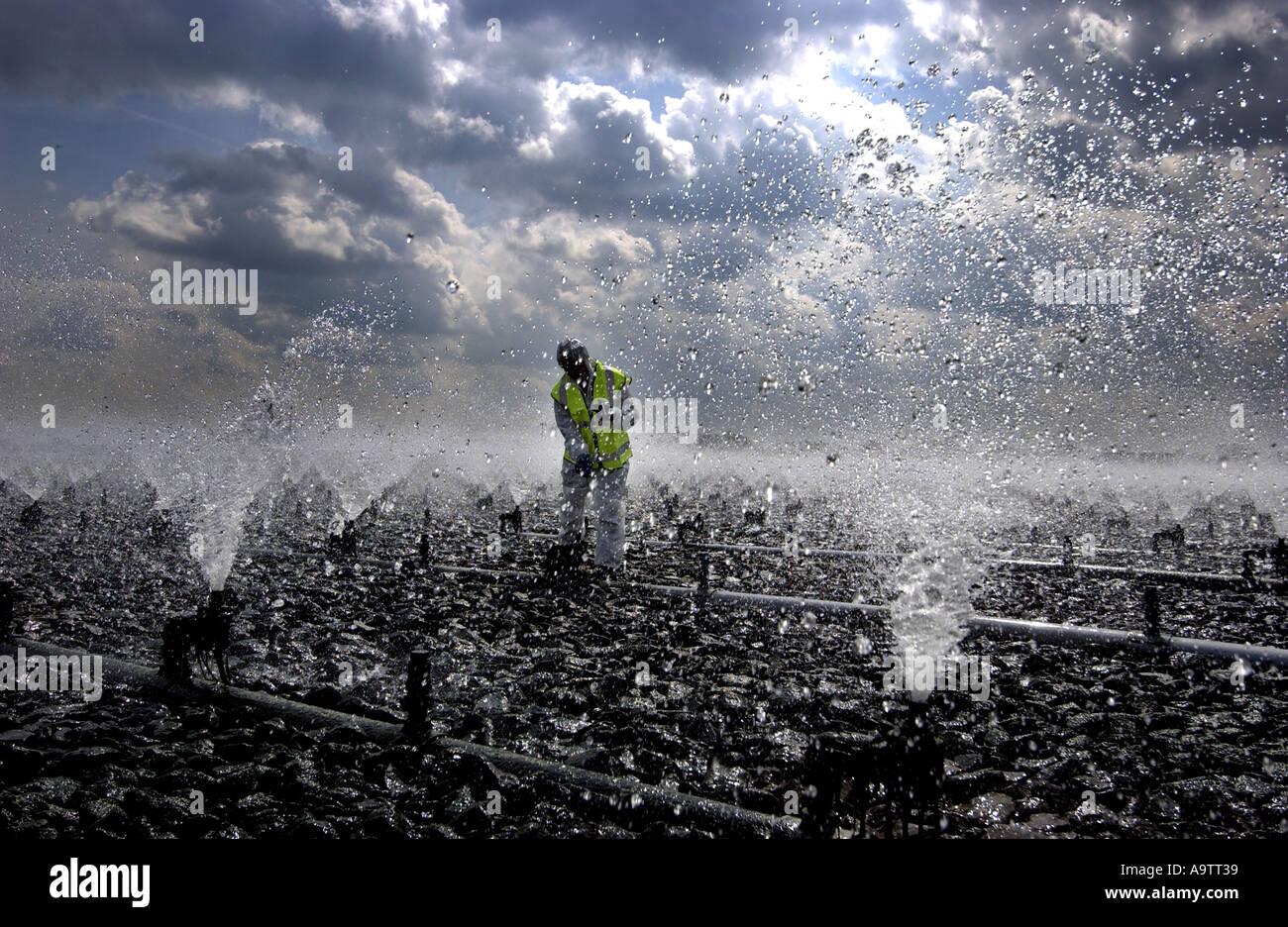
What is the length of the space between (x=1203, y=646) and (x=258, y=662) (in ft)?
31.8

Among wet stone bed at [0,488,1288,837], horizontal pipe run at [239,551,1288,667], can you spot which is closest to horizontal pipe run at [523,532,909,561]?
wet stone bed at [0,488,1288,837]

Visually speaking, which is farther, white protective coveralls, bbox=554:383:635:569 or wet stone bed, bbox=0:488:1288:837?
white protective coveralls, bbox=554:383:635:569

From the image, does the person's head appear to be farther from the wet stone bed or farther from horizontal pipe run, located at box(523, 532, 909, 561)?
horizontal pipe run, located at box(523, 532, 909, 561)

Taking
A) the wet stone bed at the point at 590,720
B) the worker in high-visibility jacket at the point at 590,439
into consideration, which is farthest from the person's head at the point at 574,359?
the wet stone bed at the point at 590,720

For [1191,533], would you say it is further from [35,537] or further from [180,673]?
[35,537]

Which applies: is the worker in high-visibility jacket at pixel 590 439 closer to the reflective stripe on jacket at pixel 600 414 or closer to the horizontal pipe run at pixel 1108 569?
the reflective stripe on jacket at pixel 600 414

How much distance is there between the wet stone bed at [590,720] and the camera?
371 cm

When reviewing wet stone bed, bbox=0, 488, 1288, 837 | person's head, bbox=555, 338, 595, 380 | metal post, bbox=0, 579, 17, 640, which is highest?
person's head, bbox=555, 338, 595, 380

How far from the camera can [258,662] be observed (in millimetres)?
6516

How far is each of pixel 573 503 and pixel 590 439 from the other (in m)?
1.14

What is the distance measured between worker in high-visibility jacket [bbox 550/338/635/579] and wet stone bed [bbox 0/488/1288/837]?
1502 millimetres

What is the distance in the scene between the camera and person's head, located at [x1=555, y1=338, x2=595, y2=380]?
1030cm

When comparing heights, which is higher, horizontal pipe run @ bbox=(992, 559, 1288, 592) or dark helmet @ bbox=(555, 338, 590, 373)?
dark helmet @ bbox=(555, 338, 590, 373)
